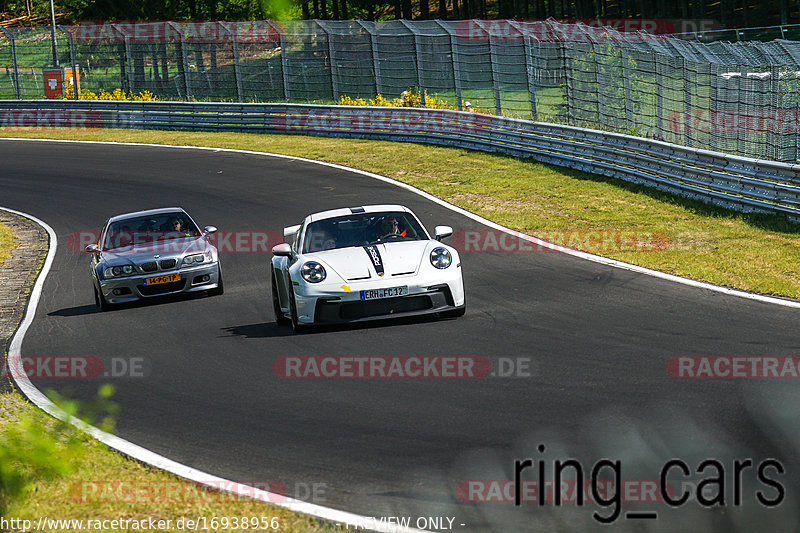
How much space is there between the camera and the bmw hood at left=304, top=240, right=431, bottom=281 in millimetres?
11109

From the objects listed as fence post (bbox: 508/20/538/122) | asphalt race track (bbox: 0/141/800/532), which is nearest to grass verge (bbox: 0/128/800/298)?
asphalt race track (bbox: 0/141/800/532)

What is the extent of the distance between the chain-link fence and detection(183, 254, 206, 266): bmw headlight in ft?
28.4

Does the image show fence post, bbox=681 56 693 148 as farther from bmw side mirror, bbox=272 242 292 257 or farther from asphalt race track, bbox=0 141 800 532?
bmw side mirror, bbox=272 242 292 257

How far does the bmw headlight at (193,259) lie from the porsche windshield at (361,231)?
9.99ft

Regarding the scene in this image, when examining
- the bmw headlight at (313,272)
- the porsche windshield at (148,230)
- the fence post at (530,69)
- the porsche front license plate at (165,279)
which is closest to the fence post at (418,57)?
the fence post at (530,69)

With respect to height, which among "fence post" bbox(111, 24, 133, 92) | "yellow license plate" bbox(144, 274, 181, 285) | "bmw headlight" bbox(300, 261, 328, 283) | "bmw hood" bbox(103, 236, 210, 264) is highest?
"fence post" bbox(111, 24, 133, 92)

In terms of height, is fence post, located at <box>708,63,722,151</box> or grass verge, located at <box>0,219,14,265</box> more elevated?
fence post, located at <box>708,63,722,151</box>

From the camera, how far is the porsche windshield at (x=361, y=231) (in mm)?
12055

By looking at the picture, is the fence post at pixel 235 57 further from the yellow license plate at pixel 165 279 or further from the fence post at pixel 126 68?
the yellow license plate at pixel 165 279

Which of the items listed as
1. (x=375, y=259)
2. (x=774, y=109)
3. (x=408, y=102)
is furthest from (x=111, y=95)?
(x=375, y=259)

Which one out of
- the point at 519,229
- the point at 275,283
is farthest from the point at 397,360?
the point at 519,229

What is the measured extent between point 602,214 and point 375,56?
15.4 metres

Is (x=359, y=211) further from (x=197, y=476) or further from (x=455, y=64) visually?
(x=455, y=64)

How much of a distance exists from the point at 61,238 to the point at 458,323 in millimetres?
12328
